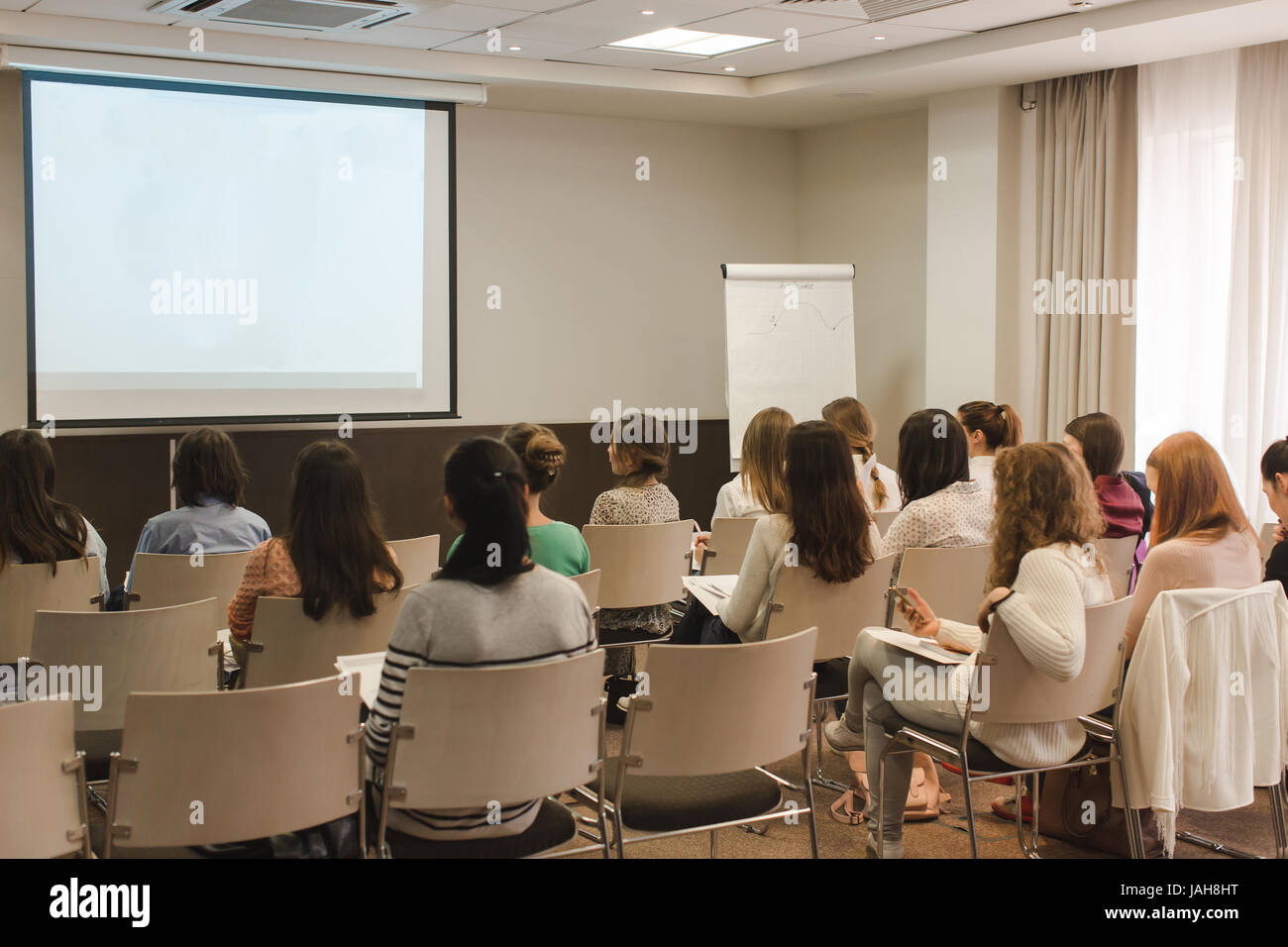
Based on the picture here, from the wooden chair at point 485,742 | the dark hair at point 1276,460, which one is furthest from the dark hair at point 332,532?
the dark hair at point 1276,460

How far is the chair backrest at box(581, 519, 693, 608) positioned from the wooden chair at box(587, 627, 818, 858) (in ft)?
5.42

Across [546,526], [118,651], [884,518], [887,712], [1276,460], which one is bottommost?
[887,712]

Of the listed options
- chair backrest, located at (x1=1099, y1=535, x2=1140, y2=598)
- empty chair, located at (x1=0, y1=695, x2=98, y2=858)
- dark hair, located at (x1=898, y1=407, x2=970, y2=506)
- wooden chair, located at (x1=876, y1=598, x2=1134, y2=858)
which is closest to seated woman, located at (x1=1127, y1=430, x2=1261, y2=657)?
wooden chair, located at (x1=876, y1=598, x2=1134, y2=858)

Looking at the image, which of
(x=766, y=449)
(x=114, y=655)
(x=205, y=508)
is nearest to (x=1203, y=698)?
(x=766, y=449)

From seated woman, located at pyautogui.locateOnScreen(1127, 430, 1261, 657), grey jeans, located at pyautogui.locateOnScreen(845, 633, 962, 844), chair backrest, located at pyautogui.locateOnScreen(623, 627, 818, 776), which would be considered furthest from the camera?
seated woman, located at pyautogui.locateOnScreen(1127, 430, 1261, 657)

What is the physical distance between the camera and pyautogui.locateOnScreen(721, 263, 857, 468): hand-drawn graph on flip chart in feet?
26.8

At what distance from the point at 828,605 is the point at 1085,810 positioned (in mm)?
983

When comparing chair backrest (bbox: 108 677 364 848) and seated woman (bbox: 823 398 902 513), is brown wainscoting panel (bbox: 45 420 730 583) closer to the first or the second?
seated woman (bbox: 823 398 902 513)

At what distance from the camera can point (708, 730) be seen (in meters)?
2.73

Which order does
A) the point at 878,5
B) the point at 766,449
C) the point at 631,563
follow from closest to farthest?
the point at 766,449
the point at 631,563
the point at 878,5

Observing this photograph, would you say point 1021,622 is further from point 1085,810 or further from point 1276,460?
point 1276,460
